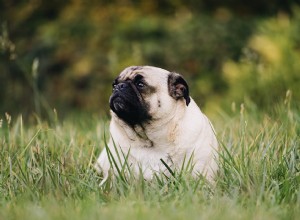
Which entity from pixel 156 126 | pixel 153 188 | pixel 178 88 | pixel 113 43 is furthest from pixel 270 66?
pixel 153 188

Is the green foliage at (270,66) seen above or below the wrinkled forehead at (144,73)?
below

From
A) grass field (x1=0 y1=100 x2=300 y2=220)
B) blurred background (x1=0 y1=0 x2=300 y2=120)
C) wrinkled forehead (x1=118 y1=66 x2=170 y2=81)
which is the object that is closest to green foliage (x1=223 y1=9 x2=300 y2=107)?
blurred background (x1=0 y1=0 x2=300 y2=120)

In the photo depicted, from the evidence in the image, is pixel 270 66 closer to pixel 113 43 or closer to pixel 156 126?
pixel 156 126

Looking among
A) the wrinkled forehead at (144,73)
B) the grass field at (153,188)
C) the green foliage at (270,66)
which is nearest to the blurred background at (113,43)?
the green foliage at (270,66)

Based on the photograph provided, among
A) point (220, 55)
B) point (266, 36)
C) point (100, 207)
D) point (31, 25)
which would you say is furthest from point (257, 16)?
point (100, 207)

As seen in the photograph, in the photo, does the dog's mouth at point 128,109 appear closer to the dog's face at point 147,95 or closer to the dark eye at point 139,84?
the dog's face at point 147,95

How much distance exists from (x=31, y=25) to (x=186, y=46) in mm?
2616

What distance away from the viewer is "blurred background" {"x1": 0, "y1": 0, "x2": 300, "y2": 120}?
1020 centimetres

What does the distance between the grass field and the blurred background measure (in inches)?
191

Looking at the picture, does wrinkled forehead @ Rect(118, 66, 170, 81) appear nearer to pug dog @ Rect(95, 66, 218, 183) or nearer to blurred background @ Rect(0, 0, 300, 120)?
pug dog @ Rect(95, 66, 218, 183)

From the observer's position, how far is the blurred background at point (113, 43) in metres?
10.2

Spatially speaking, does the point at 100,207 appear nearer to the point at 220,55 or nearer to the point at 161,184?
the point at 161,184

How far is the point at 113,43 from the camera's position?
38.0ft

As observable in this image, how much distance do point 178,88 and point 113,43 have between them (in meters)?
7.43
